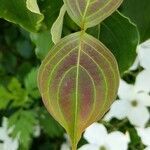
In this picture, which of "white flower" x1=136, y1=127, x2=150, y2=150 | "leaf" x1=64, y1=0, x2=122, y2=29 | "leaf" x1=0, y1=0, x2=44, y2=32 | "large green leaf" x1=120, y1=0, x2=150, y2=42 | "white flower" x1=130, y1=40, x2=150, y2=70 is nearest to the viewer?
"leaf" x1=64, y1=0, x2=122, y2=29

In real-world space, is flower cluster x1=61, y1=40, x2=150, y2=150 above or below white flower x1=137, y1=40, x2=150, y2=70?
below

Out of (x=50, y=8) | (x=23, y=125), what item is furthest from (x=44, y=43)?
(x=23, y=125)

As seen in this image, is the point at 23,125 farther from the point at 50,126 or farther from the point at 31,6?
the point at 31,6

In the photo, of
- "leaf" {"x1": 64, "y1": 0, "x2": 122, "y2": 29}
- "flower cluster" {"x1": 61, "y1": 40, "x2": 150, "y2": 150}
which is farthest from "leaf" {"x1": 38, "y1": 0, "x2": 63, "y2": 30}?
"flower cluster" {"x1": 61, "y1": 40, "x2": 150, "y2": 150}

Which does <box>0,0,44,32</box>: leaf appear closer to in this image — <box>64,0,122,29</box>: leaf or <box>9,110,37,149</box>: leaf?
<box>64,0,122,29</box>: leaf

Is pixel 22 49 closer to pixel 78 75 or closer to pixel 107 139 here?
pixel 107 139

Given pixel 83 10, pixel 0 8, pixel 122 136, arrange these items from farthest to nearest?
pixel 122 136, pixel 0 8, pixel 83 10

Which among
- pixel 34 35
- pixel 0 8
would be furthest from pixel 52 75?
pixel 34 35

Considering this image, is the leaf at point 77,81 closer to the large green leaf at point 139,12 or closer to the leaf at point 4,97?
the large green leaf at point 139,12
